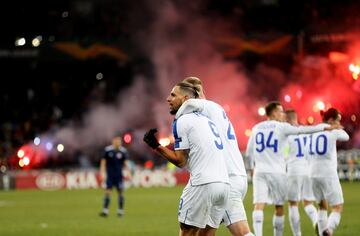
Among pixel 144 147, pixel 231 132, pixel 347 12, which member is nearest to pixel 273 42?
pixel 347 12

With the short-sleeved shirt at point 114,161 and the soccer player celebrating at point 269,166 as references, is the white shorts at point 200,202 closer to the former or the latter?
the soccer player celebrating at point 269,166

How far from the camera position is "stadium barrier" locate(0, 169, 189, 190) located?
3888 cm


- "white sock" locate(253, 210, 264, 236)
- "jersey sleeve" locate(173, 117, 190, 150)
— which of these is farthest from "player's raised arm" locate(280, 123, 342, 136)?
"jersey sleeve" locate(173, 117, 190, 150)

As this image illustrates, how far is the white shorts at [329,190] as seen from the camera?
1366 centimetres

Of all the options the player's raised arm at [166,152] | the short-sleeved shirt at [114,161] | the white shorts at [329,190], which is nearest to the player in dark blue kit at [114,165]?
the short-sleeved shirt at [114,161]

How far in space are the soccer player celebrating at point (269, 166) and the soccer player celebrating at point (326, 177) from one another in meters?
0.75

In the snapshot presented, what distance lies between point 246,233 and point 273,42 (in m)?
33.1

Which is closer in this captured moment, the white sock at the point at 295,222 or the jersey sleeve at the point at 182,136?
the jersey sleeve at the point at 182,136

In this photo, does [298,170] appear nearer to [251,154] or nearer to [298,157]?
[298,157]

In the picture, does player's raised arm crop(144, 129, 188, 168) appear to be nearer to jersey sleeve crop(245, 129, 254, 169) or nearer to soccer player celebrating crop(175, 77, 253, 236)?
soccer player celebrating crop(175, 77, 253, 236)

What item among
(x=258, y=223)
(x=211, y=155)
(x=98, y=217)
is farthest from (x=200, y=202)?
(x=98, y=217)

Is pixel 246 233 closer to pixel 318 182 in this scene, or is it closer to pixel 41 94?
pixel 318 182

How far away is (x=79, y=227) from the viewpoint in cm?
1769

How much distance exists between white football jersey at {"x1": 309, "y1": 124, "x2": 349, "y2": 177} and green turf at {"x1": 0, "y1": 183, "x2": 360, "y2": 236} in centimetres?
184
